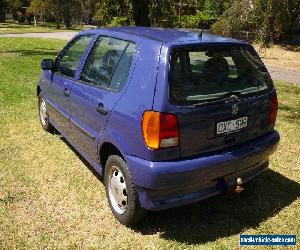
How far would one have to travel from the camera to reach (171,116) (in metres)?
3.36

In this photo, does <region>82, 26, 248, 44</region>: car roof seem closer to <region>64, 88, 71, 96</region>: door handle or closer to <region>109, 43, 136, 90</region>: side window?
<region>109, 43, 136, 90</region>: side window

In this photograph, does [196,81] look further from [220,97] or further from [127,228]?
[127,228]

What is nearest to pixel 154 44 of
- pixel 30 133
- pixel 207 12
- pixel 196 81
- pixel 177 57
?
pixel 177 57

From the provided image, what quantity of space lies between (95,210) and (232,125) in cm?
175

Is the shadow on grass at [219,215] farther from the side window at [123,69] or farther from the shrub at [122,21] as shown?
the shrub at [122,21]

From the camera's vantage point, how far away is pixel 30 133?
6.68 metres

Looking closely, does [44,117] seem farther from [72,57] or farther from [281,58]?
[281,58]

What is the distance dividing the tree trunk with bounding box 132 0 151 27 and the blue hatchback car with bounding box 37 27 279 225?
992 centimetres

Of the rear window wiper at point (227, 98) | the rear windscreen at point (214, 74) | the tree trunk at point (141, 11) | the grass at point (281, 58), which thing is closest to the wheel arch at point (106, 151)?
the rear windscreen at point (214, 74)

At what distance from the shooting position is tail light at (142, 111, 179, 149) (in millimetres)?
3352

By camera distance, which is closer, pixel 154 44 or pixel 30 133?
pixel 154 44

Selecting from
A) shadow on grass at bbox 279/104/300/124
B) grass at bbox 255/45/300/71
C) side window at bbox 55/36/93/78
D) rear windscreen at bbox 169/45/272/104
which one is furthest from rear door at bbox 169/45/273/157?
grass at bbox 255/45/300/71

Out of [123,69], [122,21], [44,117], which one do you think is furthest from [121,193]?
[122,21]

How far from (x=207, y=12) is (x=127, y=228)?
113ft
